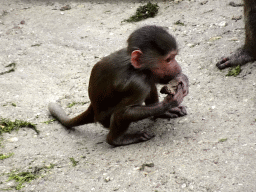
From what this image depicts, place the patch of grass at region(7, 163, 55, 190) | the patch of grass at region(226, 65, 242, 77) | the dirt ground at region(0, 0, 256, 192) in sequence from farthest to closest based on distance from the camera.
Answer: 1. the patch of grass at region(226, 65, 242, 77)
2. the patch of grass at region(7, 163, 55, 190)
3. the dirt ground at region(0, 0, 256, 192)

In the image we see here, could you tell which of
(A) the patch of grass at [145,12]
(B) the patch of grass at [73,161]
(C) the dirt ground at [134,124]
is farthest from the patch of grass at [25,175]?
(A) the patch of grass at [145,12]

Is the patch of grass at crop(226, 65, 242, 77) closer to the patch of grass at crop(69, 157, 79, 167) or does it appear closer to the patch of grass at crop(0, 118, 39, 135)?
the patch of grass at crop(69, 157, 79, 167)

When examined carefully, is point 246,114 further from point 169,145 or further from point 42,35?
point 42,35

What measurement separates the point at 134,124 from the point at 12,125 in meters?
1.72

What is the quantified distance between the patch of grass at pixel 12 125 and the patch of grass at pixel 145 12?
12.5 ft

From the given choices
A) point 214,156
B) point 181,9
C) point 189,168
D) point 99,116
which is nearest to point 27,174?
point 99,116

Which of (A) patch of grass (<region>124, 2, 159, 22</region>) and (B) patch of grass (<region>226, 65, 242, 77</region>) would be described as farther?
(A) patch of grass (<region>124, 2, 159, 22</region>)

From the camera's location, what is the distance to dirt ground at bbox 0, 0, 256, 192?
3.10 metres

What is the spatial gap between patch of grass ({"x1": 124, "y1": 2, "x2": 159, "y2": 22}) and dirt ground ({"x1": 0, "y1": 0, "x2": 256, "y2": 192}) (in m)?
0.18

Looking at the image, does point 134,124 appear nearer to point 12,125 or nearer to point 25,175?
point 25,175

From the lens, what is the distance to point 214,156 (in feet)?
10.4

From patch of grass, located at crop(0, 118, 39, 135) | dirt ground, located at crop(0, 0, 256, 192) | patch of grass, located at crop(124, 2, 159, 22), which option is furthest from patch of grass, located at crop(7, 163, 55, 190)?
patch of grass, located at crop(124, 2, 159, 22)

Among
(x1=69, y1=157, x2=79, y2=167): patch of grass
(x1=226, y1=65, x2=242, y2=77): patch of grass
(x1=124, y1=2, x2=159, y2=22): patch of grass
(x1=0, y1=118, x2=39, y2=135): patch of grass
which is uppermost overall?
(x1=124, y1=2, x2=159, y2=22): patch of grass

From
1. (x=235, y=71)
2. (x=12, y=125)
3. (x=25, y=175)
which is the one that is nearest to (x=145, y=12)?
(x=235, y=71)
